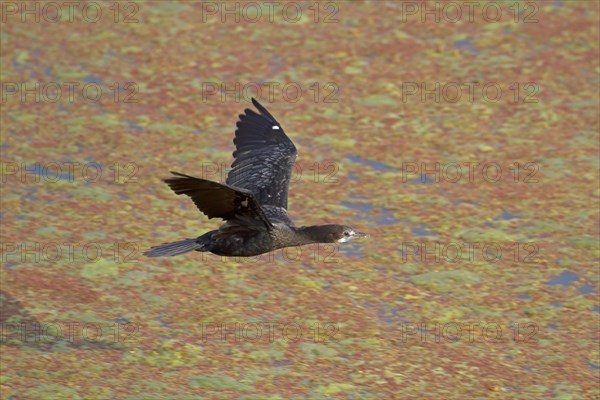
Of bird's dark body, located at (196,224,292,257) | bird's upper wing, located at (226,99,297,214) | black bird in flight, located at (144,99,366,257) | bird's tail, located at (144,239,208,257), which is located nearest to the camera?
black bird in flight, located at (144,99,366,257)

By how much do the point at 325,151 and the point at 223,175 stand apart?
1572mm

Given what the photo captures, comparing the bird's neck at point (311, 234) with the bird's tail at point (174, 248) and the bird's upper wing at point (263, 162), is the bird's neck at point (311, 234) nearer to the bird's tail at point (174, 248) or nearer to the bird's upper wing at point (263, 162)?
the bird's upper wing at point (263, 162)

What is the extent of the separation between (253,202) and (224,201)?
0.26 m

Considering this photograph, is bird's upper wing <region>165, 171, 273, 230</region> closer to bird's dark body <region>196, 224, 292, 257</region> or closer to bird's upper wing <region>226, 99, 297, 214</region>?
bird's dark body <region>196, 224, 292, 257</region>

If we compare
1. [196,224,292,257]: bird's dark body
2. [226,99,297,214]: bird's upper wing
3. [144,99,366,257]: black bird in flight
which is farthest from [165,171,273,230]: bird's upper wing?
[226,99,297,214]: bird's upper wing

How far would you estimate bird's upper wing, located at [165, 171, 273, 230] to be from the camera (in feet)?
30.7

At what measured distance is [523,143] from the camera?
16141mm

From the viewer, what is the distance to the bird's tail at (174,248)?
10.0 m

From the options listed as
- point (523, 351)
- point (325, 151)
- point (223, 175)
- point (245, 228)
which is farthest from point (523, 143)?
point (245, 228)

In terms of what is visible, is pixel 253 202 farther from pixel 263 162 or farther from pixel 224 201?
pixel 263 162

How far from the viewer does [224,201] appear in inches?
387

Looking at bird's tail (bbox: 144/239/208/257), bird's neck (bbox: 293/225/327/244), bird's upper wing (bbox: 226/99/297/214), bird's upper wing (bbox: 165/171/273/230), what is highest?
bird's upper wing (bbox: 226/99/297/214)

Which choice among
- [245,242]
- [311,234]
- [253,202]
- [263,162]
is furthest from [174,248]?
[263,162]

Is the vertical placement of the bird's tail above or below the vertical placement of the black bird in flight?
below
